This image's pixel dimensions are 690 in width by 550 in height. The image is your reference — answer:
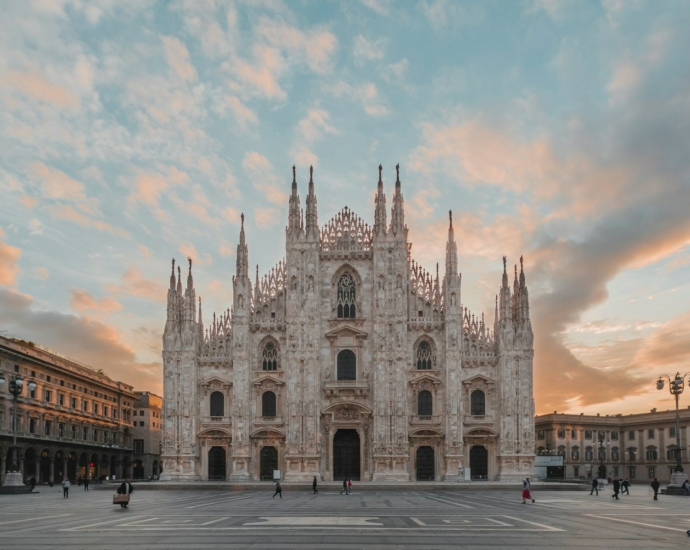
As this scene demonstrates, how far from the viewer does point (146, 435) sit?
110250 mm

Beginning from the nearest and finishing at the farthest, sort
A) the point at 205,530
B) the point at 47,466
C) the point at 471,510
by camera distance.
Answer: the point at 205,530 < the point at 471,510 < the point at 47,466

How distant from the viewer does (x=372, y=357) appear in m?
63.2

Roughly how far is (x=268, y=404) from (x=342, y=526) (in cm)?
4004

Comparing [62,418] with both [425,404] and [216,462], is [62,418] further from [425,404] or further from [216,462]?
[425,404]

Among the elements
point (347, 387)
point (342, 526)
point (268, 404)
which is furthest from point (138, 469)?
point (342, 526)

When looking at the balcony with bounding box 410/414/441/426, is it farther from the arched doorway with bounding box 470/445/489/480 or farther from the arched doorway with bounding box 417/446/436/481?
the arched doorway with bounding box 470/445/489/480

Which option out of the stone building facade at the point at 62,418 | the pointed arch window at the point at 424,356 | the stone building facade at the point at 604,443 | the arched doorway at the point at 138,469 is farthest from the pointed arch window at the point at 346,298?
the arched doorway at the point at 138,469

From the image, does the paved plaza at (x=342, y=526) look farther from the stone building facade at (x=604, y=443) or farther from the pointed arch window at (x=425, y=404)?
the stone building facade at (x=604, y=443)

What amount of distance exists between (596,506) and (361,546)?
21029mm

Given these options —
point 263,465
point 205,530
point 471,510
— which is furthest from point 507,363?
point 205,530

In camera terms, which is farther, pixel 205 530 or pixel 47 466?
pixel 47 466

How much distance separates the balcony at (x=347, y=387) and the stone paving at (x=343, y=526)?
26.8 m

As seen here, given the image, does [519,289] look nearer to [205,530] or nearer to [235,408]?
[235,408]

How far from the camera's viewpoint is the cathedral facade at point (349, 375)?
61.9 meters
